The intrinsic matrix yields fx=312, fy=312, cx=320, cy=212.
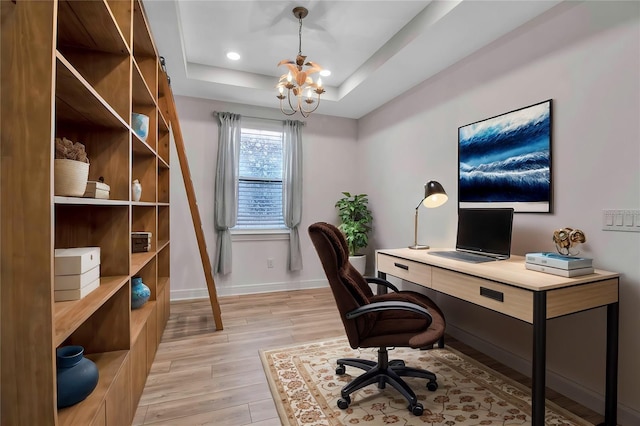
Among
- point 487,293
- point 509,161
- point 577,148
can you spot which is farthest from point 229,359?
point 577,148

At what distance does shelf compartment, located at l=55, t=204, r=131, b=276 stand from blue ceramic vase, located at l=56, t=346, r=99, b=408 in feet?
1.59

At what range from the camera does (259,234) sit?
165 inches

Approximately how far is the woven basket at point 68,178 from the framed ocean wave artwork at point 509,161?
2.58 metres

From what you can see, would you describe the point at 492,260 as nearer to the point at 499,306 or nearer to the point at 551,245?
the point at 551,245

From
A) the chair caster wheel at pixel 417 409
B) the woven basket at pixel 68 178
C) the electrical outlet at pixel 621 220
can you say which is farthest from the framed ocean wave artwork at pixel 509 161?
the woven basket at pixel 68 178

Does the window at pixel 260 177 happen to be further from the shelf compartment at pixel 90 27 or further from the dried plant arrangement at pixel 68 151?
the dried plant arrangement at pixel 68 151

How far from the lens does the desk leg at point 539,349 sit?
4.68 feet

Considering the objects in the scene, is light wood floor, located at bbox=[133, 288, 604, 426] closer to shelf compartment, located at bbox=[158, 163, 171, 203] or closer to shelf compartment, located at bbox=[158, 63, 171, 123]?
shelf compartment, located at bbox=[158, 163, 171, 203]

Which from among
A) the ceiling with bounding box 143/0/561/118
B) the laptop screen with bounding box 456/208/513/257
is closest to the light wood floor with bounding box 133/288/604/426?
the laptop screen with bounding box 456/208/513/257

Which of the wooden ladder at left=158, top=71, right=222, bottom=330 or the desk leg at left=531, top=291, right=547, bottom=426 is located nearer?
the desk leg at left=531, top=291, right=547, bottom=426

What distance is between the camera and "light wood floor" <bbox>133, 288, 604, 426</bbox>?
176 centimetres

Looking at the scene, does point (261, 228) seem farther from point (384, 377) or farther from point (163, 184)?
point (384, 377)

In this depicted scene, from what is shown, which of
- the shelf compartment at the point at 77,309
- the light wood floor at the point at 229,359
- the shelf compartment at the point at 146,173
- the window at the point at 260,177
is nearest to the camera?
the shelf compartment at the point at 77,309

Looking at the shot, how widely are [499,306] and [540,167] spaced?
109cm
